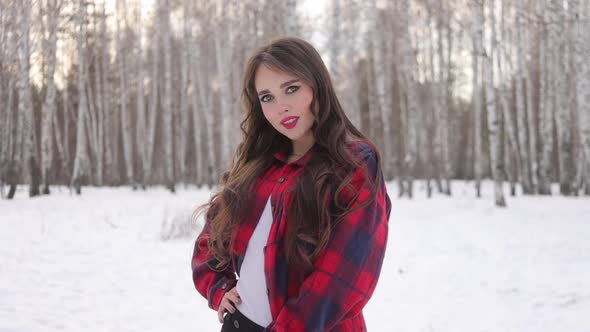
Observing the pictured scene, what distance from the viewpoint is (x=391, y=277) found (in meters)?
5.65

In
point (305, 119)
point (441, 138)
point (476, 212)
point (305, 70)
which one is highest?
point (305, 70)

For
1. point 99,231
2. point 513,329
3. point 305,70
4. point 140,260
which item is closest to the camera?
point 305,70

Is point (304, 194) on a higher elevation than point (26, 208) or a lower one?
higher

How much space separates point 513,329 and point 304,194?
327cm

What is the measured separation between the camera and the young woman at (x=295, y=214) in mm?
1297

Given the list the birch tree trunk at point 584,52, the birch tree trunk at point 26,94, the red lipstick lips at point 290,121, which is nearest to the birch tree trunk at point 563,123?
the birch tree trunk at point 584,52

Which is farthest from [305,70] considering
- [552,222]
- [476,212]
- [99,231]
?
[476,212]

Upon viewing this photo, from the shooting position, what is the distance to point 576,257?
19.7 feet

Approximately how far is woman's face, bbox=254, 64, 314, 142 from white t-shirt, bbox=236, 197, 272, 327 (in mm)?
246

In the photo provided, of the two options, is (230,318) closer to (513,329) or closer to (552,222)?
(513,329)

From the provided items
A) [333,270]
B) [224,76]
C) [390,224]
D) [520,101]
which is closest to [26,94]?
[224,76]

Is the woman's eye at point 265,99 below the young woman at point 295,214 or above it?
above

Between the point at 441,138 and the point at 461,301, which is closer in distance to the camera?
the point at 461,301

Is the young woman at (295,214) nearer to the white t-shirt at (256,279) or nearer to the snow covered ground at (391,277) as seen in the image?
the white t-shirt at (256,279)
